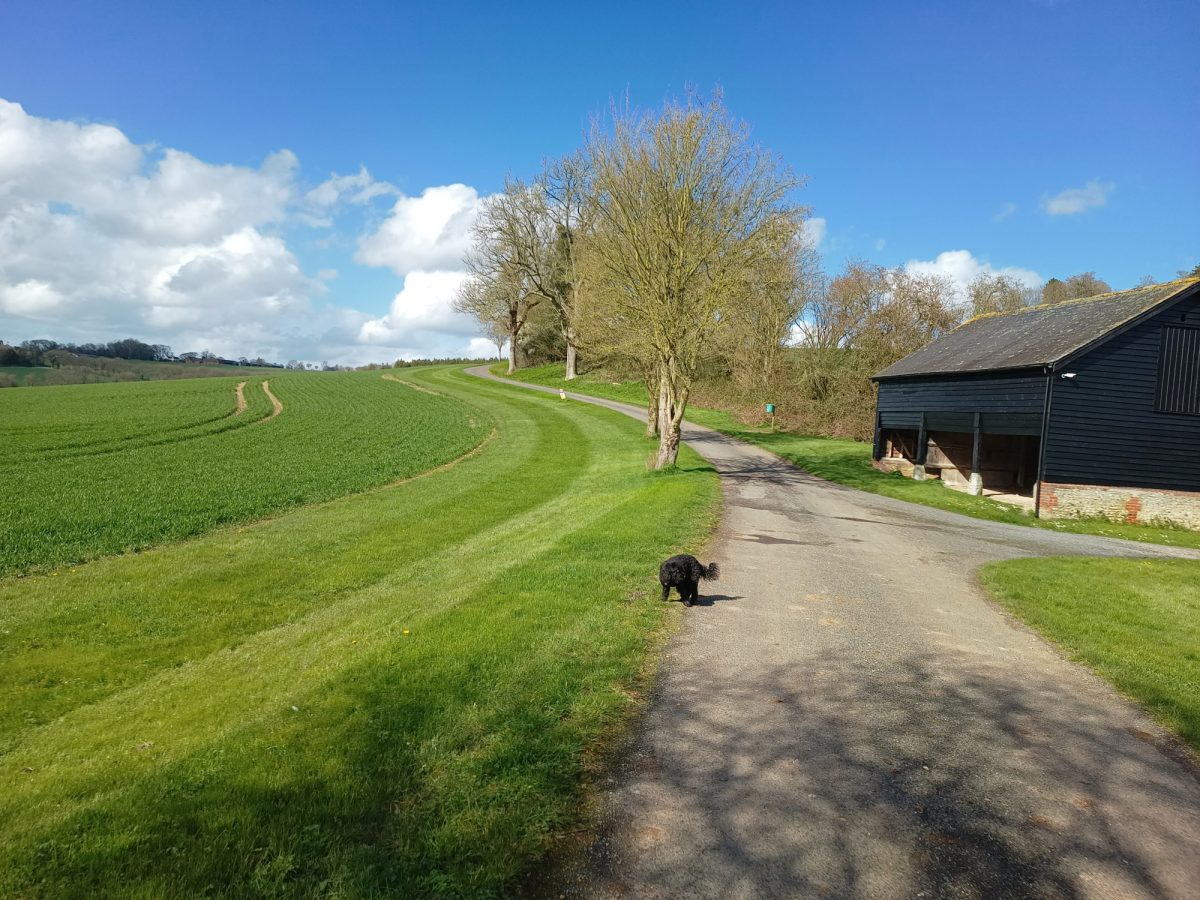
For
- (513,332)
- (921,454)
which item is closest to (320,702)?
(921,454)

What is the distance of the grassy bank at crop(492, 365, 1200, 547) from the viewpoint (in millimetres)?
19703

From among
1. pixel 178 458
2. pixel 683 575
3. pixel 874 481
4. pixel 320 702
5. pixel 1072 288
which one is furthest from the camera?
pixel 1072 288

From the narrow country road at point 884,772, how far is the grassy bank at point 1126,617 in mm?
351

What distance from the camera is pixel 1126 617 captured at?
9.20m

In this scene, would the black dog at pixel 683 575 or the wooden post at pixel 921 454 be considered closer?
the black dog at pixel 683 575

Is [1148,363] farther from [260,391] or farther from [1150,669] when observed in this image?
[260,391]

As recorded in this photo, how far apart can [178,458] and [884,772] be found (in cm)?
2697

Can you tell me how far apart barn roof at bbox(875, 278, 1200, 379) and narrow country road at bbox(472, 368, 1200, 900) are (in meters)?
17.2

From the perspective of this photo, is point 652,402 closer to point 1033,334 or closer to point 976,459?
point 976,459

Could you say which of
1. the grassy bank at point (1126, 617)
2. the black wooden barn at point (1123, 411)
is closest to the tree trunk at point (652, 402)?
the black wooden barn at point (1123, 411)

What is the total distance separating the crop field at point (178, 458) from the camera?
1477 cm

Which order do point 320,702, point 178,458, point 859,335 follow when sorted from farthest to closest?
point 859,335 < point 178,458 < point 320,702

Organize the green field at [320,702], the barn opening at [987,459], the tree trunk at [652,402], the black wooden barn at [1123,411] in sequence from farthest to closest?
the tree trunk at [652,402] → the barn opening at [987,459] → the black wooden barn at [1123,411] → the green field at [320,702]

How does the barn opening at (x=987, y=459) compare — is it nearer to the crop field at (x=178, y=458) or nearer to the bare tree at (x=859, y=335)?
the bare tree at (x=859, y=335)
